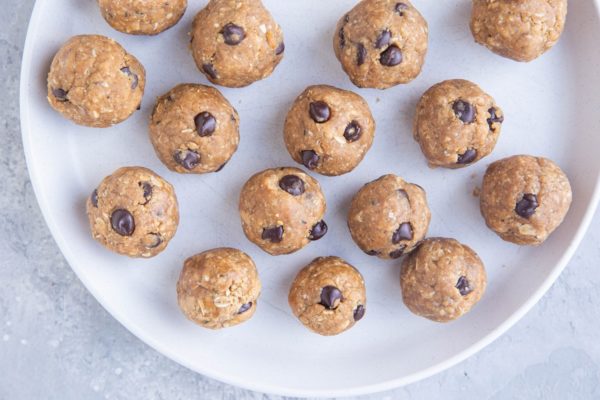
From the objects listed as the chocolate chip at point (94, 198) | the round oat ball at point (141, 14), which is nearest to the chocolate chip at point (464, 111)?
the round oat ball at point (141, 14)

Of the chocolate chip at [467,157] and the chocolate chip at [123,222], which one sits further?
the chocolate chip at [467,157]

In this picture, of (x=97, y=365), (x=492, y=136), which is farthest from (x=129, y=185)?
(x=492, y=136)

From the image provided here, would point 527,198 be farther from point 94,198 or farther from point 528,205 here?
point 94,198

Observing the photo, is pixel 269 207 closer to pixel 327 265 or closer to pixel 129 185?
pixel 327 265

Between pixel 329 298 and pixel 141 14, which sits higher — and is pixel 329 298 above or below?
below

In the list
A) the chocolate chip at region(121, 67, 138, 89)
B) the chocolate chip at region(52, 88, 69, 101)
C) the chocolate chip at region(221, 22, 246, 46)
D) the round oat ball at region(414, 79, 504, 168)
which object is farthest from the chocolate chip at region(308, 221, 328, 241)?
the chocolate chip at region(52, 88, 69, 101)

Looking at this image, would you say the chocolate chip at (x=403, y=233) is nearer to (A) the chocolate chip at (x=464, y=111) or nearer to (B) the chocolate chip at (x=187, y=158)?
(A) the chocolate chip at (x=464, y=111)

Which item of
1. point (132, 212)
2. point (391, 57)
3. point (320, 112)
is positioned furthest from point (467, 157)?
point (132, 212)
